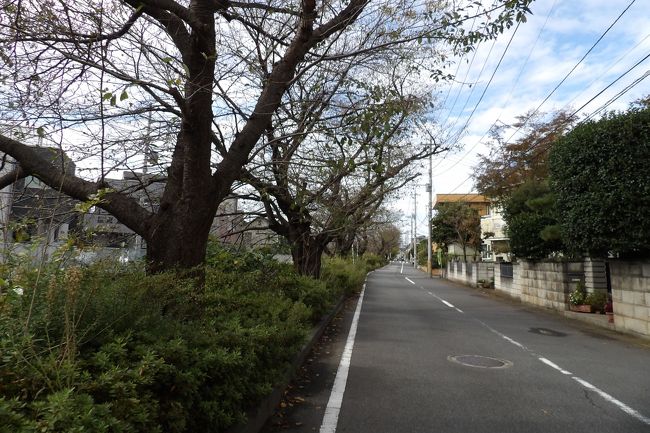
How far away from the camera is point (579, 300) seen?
1482 cm

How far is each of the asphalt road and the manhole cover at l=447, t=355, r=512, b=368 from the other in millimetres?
17

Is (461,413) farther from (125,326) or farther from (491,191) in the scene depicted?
(491,191)

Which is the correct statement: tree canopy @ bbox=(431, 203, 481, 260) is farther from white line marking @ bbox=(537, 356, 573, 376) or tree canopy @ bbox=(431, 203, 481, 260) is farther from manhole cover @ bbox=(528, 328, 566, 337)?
white line marking @ bbox=(537, 356, 573, 376)

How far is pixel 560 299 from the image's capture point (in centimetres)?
1595

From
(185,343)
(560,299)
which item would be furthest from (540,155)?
(185,343)

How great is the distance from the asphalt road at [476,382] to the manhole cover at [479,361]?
0.02 meters

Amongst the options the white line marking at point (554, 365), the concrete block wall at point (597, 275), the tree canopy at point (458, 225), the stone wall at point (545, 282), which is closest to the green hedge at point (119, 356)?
the white line marking at point (554, 365)

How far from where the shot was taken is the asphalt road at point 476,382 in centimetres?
518

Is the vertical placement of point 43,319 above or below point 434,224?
below

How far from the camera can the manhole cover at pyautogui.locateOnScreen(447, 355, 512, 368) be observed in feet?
26.4

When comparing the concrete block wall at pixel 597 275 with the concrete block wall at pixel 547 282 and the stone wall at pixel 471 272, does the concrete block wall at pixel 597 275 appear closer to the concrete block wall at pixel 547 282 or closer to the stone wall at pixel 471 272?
the concrete block wall at pixel 547 282

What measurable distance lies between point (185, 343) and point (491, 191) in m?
21.6

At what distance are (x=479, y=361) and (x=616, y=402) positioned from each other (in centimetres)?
260

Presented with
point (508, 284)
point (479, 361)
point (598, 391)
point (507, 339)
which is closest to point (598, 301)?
point (507, 339)
